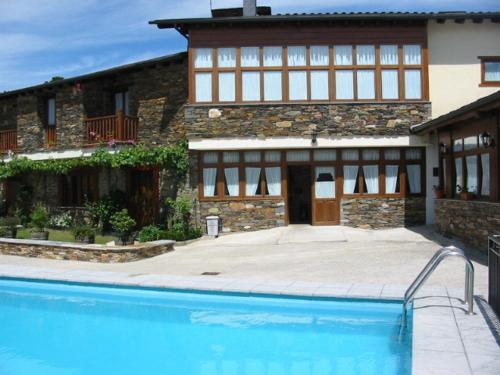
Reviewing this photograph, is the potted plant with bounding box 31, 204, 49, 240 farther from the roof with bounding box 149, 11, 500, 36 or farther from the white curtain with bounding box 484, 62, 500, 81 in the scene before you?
the white curtain with bounding box 484, 62, 500, 81

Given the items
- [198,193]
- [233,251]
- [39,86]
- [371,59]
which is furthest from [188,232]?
[39,86]

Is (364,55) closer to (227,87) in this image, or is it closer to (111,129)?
(227,87)

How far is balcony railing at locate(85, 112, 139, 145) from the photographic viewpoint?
19953 mm

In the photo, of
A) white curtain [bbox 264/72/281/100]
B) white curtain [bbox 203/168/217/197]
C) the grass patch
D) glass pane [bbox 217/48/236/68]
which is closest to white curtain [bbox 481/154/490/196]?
white curtain [bbox 264/72/281/100]

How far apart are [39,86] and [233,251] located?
1311cm

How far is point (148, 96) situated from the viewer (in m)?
20.4

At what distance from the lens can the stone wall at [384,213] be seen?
59.9 ft

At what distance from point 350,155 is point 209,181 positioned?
4.90 meters

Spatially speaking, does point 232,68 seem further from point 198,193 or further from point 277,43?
point 198,193

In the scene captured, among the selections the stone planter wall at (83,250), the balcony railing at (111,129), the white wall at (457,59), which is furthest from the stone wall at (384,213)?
the balcony railing at (111,129)

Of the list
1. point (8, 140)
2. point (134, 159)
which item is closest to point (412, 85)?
point (134, 159)

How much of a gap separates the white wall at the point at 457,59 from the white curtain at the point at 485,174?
5.00 m

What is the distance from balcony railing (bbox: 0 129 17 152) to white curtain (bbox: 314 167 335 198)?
1450cm

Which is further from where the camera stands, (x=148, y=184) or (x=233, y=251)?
(x=148, y=184)
